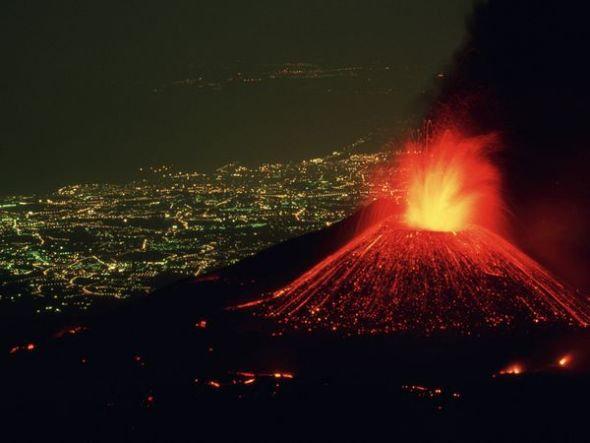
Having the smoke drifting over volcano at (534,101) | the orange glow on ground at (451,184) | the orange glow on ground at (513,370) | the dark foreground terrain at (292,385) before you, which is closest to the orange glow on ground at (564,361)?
the dark foreground terrain at (292,385)

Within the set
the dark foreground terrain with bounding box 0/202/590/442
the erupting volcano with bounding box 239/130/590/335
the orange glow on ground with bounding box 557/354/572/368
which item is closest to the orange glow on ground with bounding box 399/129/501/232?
the erupting volcano with bounding box 239/130/590/335

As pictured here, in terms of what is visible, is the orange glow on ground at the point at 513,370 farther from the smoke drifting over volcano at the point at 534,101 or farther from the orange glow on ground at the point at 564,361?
the smoke drifting over volcano at the point at 534,101

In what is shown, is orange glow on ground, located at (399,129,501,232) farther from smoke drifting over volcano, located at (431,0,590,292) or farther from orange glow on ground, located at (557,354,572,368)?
orange glow on ground, located at (557,354,572,368)

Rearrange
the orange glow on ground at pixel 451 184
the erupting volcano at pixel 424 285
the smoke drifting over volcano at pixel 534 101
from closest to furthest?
the erupting volcano at pixel 424 285 → the orange glow on ground at pixel 451 184 → the smoke drifting over volcano at pixel 534 101

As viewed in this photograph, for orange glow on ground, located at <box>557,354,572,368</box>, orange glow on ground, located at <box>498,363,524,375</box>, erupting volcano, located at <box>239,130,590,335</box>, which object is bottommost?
orange glow on ground, located at <box>498,363,524,375</box>

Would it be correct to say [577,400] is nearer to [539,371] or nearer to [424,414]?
[539,371]

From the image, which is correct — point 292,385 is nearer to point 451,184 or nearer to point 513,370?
point 513,370
